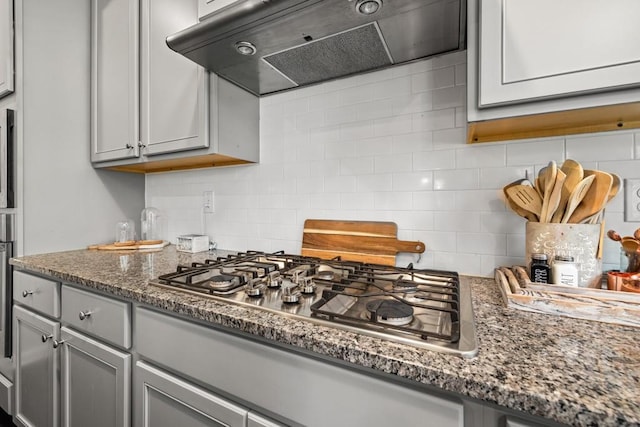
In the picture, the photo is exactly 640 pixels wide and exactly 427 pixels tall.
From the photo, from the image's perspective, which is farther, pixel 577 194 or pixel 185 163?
pixel 185 163

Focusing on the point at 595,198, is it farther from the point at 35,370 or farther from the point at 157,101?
the point at 35,370

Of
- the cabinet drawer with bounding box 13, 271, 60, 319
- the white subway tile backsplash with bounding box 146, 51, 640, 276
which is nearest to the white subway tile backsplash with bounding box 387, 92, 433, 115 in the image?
the white subway tile backsplash with bounding box 146, 51, 640, 276

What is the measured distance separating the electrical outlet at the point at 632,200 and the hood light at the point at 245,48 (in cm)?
129

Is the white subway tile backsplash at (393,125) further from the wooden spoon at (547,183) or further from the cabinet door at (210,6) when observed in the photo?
the cabinet door at (210,6)

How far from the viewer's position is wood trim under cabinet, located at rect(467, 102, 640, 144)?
0.76 m

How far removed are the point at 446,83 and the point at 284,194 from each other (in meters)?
0.85

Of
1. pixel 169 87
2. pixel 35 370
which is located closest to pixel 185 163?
pixel 169 87

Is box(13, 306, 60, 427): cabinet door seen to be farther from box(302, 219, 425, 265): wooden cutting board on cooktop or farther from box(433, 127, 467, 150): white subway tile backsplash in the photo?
box(433, 127, 467, 150): white subway tile backsplash

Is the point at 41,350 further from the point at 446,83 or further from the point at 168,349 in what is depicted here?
the point at 446,83

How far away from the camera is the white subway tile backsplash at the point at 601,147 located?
878mm

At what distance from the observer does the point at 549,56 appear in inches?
28.1

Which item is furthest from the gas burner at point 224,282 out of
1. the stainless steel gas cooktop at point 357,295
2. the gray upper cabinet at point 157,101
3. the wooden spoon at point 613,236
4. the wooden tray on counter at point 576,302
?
the wooden spoon at point 613,236

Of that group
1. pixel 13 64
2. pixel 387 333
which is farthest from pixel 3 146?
pixel 387 333

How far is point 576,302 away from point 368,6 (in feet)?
3.08
